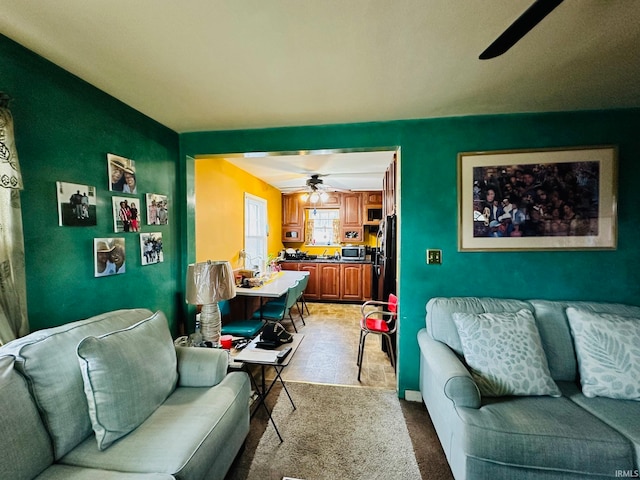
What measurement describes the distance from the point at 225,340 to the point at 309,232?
418cm

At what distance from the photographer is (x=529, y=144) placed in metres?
2.07

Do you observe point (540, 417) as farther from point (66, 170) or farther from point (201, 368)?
point (66, 170)

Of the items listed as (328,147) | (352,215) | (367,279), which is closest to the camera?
(328,147)

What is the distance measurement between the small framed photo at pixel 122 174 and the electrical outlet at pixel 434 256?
2.41m

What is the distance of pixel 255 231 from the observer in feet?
15.2

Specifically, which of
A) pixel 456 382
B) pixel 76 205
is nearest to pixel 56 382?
pixel 76 205

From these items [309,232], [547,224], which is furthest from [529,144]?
[309,232]

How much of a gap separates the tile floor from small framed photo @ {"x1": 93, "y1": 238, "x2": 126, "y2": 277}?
1735 millimetres

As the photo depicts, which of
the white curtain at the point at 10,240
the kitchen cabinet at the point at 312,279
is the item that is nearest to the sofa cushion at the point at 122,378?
the white curtain at the point at 10,240

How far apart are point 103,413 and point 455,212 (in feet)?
8.24

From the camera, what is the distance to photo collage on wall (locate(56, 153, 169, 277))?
1544 mm

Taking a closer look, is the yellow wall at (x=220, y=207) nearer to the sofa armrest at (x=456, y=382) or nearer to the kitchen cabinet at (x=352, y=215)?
the kitchen cabinet at (x=352, y=215)

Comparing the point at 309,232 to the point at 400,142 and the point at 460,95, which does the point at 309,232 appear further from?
the point at 460,95

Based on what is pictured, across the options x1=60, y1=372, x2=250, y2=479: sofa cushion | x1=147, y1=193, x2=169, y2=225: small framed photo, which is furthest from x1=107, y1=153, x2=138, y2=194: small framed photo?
x1=60, y1=372, x2=250, y2=479: sofa cushion
